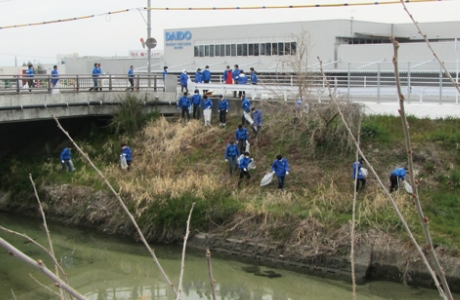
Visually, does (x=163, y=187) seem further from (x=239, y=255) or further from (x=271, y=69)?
(x=271, y=69)

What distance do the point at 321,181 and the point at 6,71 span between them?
44.7 meters

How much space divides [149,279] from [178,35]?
3766cm

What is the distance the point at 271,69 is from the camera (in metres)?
43.0

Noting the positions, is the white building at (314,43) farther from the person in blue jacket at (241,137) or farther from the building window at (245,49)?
the person in blue jacket at (241,137)

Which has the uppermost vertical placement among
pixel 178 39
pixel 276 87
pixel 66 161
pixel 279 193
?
pixel 178 39

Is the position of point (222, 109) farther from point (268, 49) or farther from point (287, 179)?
point (268, 49)

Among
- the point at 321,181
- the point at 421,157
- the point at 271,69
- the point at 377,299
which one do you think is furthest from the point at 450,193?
the point at 271,69

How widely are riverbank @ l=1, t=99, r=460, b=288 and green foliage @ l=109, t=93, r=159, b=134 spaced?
0.36 meters

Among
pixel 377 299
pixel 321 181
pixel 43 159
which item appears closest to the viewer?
pixel 377 299

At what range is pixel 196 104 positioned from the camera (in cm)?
2591

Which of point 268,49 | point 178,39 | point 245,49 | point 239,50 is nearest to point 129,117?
point 268,49

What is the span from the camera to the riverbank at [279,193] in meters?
16.2

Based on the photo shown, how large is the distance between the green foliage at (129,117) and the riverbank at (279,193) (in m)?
0.36

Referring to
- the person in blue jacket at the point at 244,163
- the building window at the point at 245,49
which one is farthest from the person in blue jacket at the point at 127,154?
the building window at the point at 245,49
